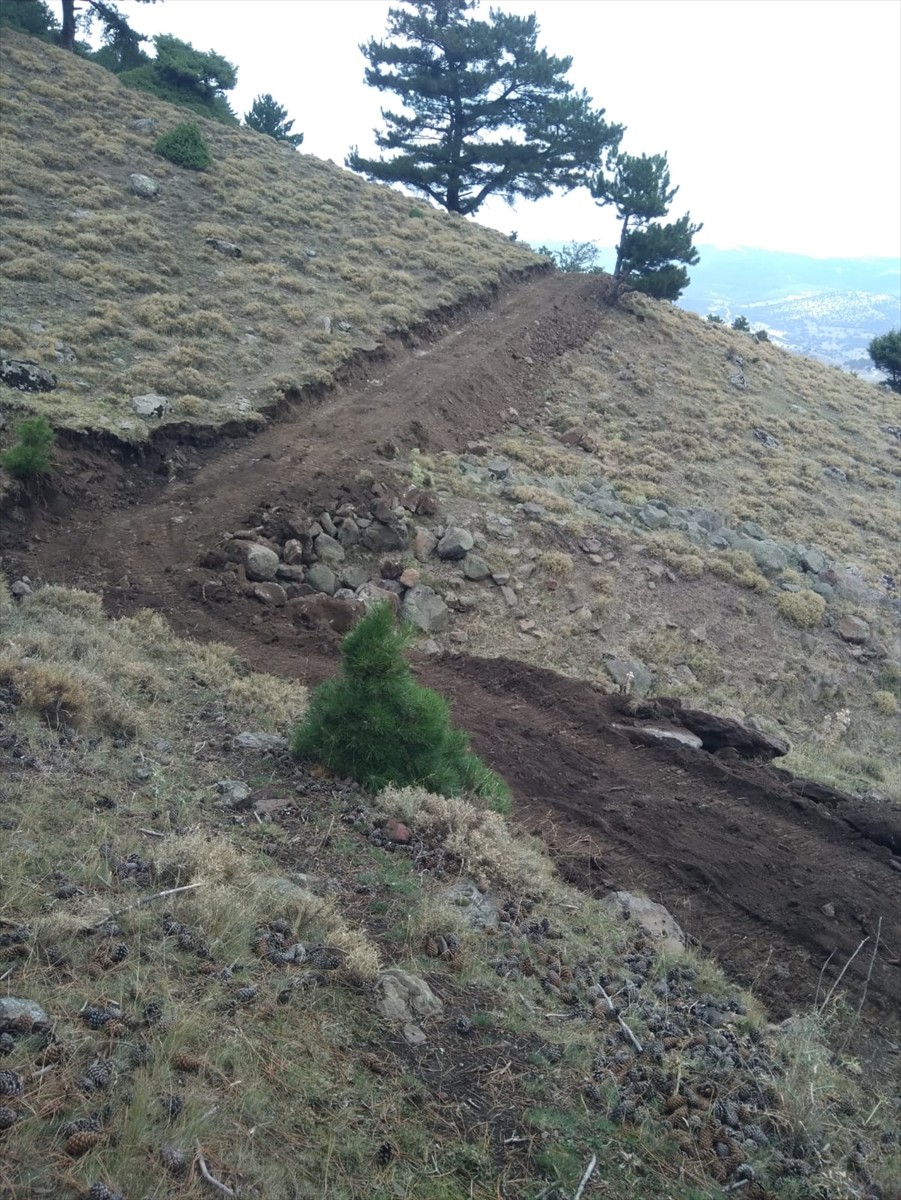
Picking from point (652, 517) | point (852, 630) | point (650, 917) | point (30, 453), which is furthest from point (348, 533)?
point (852, 630)

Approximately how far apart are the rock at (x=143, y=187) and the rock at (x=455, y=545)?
15.1 metres

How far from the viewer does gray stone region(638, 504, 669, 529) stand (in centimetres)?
1589

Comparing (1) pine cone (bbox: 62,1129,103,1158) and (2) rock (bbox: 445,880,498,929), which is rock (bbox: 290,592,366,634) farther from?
(1) pine cone (bbox: 62,1129,103,1158)

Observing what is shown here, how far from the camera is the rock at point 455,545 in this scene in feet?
41.2

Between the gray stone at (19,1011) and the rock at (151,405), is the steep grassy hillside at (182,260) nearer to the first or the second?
the rock at (151,405)

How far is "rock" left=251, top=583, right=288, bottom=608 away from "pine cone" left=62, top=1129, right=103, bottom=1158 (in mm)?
7911

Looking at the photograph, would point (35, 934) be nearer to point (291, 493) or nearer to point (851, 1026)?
point (851, 1026)

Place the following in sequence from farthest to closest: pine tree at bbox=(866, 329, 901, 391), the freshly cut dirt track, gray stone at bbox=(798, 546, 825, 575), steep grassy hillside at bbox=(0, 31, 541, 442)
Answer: pine tree at bbox=(866, 329, 901, 391)
gray stone at bbox=(798, 546, 825, 575)
steep grassy hillside at bbox=(0, 31, 541, 442)
the freshly cut dirt track

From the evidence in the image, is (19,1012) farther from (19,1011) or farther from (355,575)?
(355,575)

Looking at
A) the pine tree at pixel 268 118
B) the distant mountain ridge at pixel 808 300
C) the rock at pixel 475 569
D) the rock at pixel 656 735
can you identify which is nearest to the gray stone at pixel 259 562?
the rock at pixel 475 569

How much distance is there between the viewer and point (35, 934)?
3.55m

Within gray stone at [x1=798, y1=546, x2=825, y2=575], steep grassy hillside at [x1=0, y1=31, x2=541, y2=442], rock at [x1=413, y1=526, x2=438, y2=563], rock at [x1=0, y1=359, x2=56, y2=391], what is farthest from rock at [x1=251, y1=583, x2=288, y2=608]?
gray stone at [x1=798, y1=546, x2=825, y2=575]

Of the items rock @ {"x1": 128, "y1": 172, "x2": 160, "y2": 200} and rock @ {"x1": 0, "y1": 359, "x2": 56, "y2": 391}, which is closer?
rock @ {"x1": 0, "y1": 359, "x2": 56, "y2": 391}

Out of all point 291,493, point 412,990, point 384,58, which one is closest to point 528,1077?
point 412,990
